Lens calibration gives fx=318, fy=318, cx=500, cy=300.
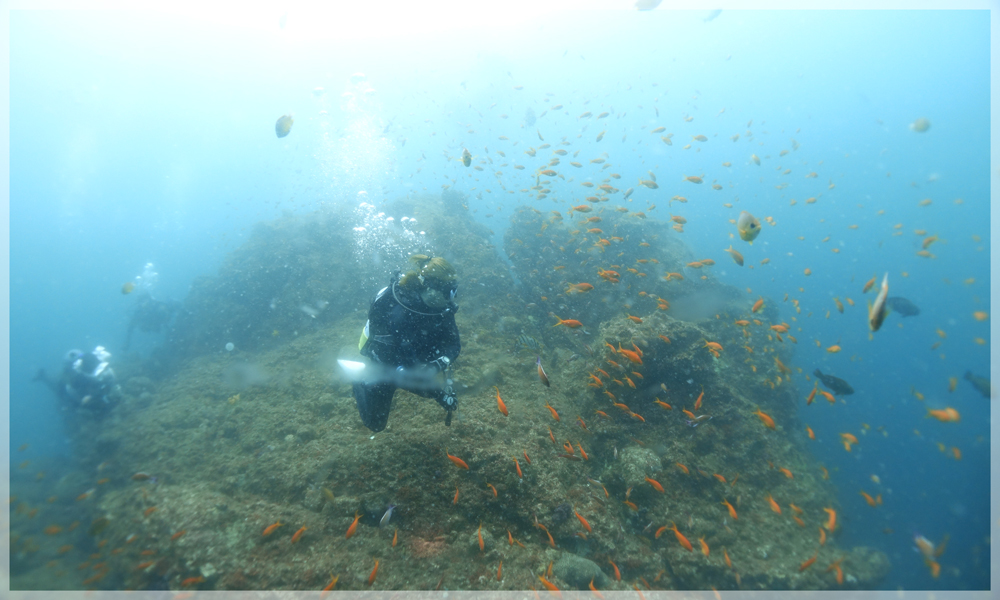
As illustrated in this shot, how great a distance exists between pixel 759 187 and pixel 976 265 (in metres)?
48.6

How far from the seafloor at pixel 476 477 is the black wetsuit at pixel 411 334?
175 centimetres

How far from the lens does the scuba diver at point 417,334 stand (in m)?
4.26

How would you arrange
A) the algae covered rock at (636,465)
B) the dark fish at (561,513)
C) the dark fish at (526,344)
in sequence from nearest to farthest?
the dark fish at (561,513)
the algae covered rock at (636,465)
the dark fish at (526,344)

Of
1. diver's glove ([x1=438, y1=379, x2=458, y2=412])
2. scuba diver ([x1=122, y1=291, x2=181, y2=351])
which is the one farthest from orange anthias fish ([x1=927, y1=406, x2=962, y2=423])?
scuba diver ([x1=122, y1=291, x2=181, y2=351])

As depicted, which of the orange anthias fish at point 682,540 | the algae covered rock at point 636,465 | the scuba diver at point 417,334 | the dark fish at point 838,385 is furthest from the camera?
the dark fish at point 838,385

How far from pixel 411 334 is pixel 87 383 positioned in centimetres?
1407

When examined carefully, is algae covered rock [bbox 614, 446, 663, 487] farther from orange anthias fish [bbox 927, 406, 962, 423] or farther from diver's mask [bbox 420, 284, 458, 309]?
diver's mask [bbox 420, 284, 458, 309]

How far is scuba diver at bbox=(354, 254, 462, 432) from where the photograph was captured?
4258mm

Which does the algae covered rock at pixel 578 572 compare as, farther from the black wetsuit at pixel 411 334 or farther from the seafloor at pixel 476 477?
the black wetsuit at pixel 411 334

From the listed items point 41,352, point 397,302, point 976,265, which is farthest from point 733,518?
point 976,265

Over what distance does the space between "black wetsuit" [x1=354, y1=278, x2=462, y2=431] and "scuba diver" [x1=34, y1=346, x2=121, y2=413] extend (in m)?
12.9

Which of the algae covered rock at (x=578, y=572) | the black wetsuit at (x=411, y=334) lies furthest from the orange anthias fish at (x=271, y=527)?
the algae covered rock at (x=578, y=572)

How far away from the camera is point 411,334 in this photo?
14.8ft

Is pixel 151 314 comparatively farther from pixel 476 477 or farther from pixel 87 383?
pixel 476 477
